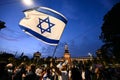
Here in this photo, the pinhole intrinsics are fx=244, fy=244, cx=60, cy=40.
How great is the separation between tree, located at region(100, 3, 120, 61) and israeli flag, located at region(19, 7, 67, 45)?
40.2 meters

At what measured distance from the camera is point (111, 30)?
173 feet

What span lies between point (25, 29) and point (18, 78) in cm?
211

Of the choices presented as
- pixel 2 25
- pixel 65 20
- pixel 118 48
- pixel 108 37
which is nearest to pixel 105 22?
pixel 108 37

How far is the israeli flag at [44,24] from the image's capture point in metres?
9.45

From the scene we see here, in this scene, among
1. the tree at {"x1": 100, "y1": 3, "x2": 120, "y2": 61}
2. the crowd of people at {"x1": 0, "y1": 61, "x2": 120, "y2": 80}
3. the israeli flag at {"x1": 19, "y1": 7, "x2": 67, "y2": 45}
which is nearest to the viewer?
the crowd of people at {"x1": 0, "y1": 61, "x2": 120, "y2": 80}

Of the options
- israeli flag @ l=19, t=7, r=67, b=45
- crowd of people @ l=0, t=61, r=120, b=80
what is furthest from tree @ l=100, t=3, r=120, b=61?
israeli flag @ l=19, t=7, r=67, b=45

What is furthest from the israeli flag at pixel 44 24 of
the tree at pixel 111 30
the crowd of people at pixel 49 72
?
the tree at pixel 111 30

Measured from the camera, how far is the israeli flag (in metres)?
9.45

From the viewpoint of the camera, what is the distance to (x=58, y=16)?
1002 centimetres

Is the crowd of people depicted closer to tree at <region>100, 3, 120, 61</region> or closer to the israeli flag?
the israeli flag

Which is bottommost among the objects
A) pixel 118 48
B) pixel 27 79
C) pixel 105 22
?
pixel 27 79

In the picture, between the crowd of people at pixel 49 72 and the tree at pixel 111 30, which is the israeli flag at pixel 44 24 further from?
the tree at pixel 111 30

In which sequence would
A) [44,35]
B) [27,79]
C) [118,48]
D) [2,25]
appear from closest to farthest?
[27,79] → [44,35] → [118,48] → [2,25]

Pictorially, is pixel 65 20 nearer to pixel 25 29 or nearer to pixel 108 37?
pixel 25 29
